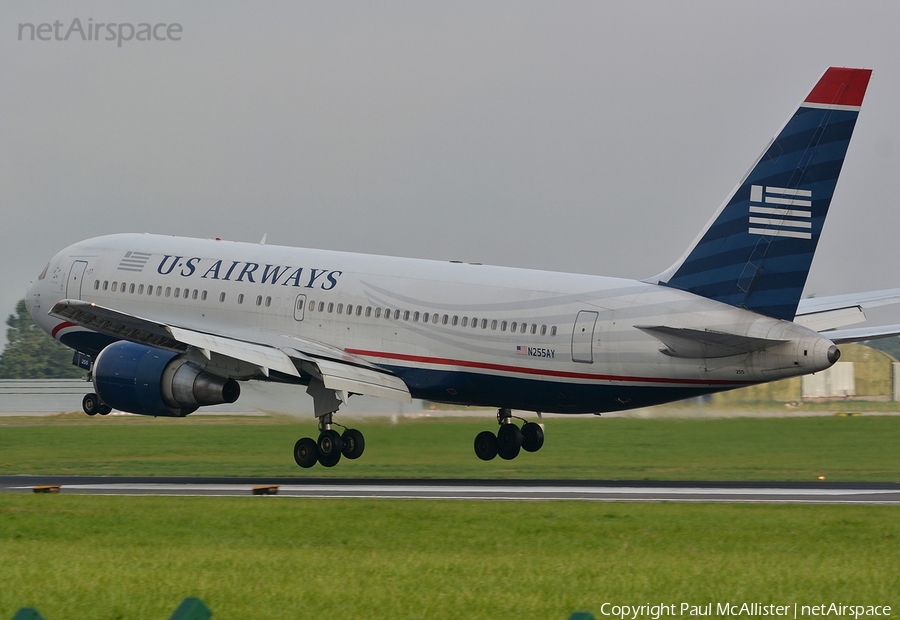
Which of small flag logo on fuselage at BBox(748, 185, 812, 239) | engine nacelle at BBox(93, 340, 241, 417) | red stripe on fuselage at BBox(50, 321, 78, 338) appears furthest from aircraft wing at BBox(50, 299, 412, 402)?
small flag logo on fuselage at BBox(748, 185, 812, 239)

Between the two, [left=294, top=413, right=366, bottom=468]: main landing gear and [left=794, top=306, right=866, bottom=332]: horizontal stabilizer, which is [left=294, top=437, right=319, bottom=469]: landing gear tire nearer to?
[left=294, top=413, right=366, bottom=468]: main landing gear

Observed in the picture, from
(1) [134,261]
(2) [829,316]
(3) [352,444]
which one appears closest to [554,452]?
(3) [352,444]

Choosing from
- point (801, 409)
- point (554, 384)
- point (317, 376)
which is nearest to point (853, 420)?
point (801, 409)

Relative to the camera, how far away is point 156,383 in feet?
114

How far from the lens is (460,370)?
3556cm

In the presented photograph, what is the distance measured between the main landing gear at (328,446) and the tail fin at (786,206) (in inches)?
438

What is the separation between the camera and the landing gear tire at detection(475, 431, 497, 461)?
37906mm

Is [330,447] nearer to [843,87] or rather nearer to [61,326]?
[61,326]

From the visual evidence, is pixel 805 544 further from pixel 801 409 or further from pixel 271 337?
pixel 801 409

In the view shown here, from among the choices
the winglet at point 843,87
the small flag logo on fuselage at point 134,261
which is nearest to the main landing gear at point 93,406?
the small flag logo on fuselage at point 134,261

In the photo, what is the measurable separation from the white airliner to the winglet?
4 centimetres

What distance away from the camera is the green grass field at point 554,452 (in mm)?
36938

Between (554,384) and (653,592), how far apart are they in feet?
59.5

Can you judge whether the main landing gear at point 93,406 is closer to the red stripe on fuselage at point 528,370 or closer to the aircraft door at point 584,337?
the red stripe on fuselage at point 528,370
